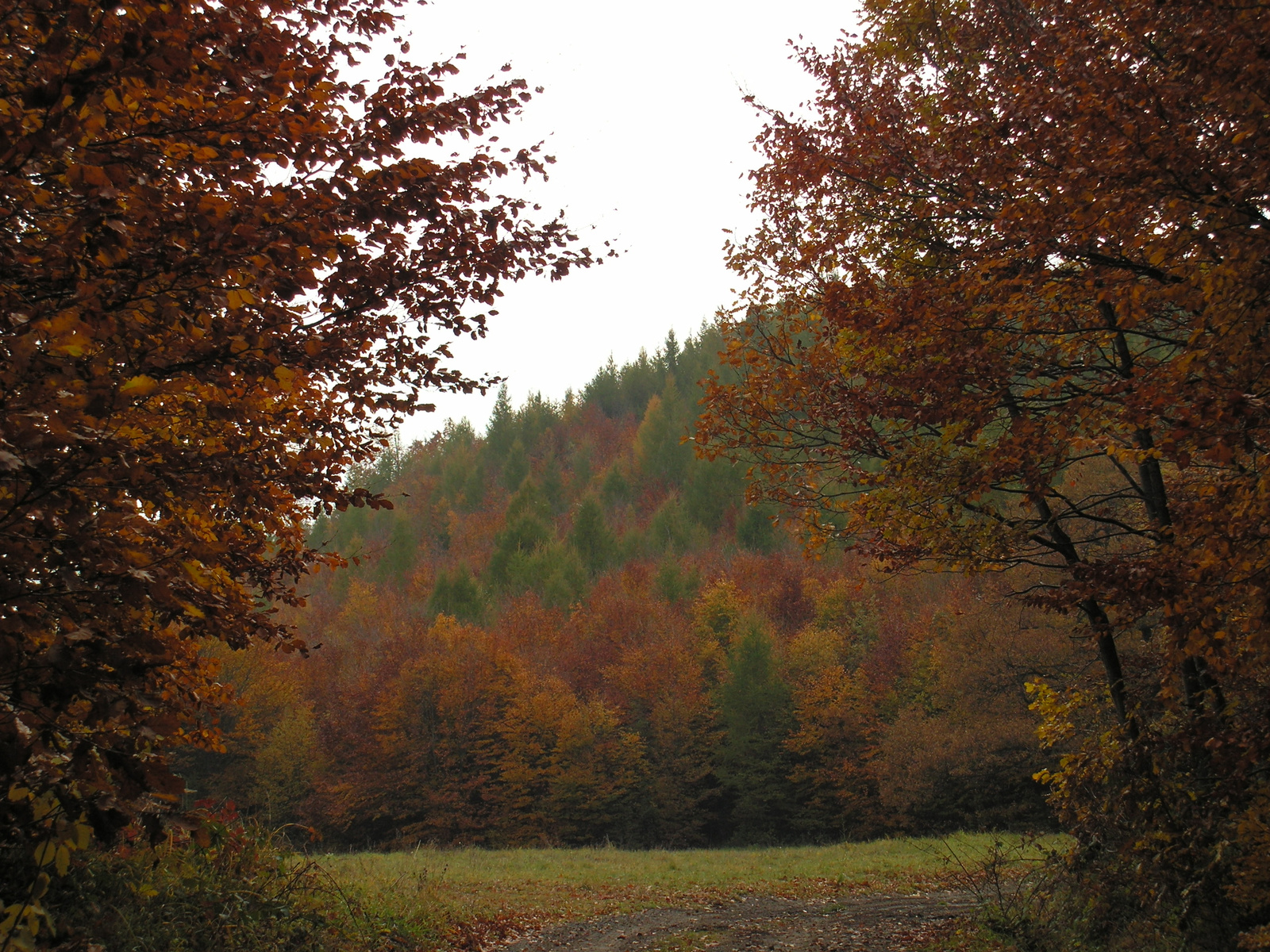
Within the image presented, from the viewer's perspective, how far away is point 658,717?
37719 millimetres

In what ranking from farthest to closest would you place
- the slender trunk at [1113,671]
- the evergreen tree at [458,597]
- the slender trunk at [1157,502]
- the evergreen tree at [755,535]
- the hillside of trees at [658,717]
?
the evergreen tree at [755,535]
the evergreen tree at [458,597]
the hillside of trees at [658,717]
the slender trunk at [1113,671]
the slender trunk at [1157,502]

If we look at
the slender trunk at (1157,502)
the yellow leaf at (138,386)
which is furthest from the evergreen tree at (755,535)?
the yellow leaf at (138,386)

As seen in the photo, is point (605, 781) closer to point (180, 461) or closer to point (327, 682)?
point (327, 682)

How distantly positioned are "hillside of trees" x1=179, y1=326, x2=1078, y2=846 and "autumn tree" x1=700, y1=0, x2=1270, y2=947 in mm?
13768

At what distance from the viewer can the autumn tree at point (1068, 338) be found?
3662mm

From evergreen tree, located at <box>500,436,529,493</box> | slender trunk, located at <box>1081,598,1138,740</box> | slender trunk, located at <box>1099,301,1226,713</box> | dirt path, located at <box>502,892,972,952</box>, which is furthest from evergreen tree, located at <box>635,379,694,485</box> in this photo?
slender trunk, located at <box>1099,301,1226,713</box>

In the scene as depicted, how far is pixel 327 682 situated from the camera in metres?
46.7

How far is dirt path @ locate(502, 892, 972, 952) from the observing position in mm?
8094

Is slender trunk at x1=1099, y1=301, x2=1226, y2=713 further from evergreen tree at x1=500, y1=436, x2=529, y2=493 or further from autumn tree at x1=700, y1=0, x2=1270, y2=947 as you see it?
evergreen tree at x1=500, y1=436, x2=529, y2=493

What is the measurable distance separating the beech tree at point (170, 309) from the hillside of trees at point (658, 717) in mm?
16739

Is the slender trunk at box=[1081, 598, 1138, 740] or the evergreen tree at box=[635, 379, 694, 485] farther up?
the evergreen tree at box=[635, 379, 694, 485]

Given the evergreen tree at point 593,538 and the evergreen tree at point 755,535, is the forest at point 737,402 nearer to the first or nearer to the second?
the evergreen tree at point 593,538

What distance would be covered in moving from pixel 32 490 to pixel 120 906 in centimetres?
499

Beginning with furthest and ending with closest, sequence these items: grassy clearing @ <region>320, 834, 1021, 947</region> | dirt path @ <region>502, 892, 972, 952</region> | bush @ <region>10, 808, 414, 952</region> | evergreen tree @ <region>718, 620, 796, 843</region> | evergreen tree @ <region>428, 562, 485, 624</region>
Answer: evergreen tree @ <region>428, 562, 485, 624</region> < evergreen tree @ <region>718, 620, 796, 843</region> < grassy clearing @ <region>320, 834, 1021, 947</region> < dirt path @ <region>502, 892, 972, 952</region> < bush @ <region>10, 808, 414, 952</region>
